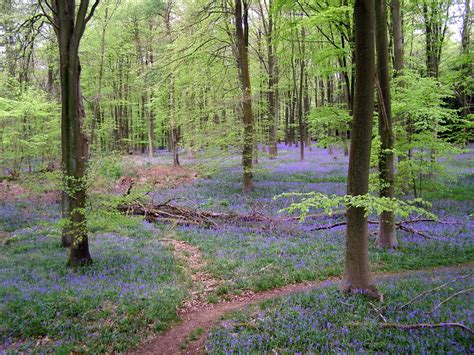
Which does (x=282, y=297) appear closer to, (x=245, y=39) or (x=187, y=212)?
(x=187, y=212)

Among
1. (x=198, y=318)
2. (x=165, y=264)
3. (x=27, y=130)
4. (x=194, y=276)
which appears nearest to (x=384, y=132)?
(x=194, y=276)

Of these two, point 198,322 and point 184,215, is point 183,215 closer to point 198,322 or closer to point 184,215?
point 184,215

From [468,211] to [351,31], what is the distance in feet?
29.4

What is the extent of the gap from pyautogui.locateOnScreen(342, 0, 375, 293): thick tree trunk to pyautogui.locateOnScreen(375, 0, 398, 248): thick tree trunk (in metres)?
2.68

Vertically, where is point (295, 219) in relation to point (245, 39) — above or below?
below

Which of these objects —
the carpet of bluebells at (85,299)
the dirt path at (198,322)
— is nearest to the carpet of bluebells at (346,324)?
the dirt path at (198,322)

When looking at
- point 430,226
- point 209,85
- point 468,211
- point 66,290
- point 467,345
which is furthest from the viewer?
point 209,85

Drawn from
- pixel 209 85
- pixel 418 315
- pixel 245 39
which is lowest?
pixel 418 315

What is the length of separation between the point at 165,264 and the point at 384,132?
289 inches

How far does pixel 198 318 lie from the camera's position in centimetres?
683

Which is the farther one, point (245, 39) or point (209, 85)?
point (209, 85)

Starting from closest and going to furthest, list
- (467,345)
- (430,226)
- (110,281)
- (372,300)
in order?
(467,345), (372,300), (110,281), (430,226)

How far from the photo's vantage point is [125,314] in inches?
249

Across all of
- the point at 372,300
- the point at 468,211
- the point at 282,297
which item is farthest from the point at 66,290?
the point at 468,211
